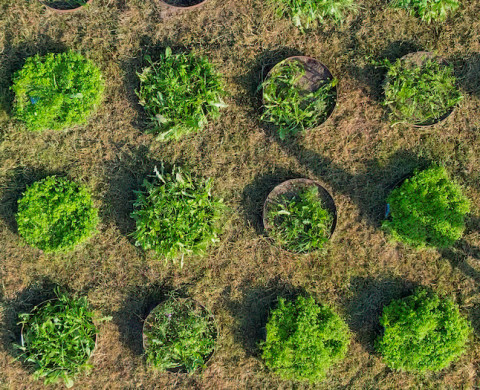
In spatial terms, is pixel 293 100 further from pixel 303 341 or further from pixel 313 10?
pixel 303 341

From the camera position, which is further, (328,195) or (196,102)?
(328,195)

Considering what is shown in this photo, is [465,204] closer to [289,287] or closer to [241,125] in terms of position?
[289,287]

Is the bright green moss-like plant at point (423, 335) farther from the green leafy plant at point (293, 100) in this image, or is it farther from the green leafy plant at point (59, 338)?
the green leafy plant at point (59, 338)

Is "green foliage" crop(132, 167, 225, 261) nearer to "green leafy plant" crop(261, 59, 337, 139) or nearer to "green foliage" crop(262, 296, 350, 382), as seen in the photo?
"green leafy plant" crop(261, 59, 337, 139)

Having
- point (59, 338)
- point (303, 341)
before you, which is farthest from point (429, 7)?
point (59, 338)

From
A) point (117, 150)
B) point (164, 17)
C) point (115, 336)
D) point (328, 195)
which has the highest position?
point (164, 17)

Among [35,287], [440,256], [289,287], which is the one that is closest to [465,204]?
[440,256]
